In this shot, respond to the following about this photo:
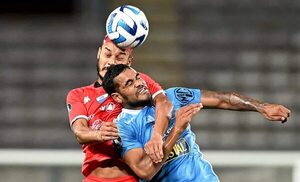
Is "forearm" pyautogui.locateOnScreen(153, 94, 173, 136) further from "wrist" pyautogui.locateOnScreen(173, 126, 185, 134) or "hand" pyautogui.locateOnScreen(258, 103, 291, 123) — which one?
"hand" pyautogui.locateOnScreen(258, 103, 291, 123)

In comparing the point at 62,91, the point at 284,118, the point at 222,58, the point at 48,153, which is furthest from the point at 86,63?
the point at 284,118

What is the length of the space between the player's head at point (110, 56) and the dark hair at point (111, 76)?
197 mm

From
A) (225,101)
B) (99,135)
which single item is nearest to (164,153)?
(99,135)

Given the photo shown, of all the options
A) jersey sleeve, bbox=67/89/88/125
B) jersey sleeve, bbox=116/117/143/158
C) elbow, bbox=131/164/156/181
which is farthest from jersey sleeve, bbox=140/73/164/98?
elbow, bbox=131/164/156/181

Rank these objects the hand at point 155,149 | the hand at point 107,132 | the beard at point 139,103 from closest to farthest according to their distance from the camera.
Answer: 1. the hand at point 155,149
2. the hand at point 107,132
3. the beard at point 139,103

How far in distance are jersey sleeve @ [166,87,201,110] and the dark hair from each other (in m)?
0.33

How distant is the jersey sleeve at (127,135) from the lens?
5246 millimetres

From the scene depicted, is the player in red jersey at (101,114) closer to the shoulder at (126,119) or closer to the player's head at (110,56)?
the player's head at (110,56)

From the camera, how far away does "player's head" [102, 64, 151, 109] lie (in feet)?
17.2

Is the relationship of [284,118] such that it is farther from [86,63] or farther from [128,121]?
[86,63]

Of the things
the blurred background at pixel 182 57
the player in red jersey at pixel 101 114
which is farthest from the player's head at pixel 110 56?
the blurred background at pixel 182 57

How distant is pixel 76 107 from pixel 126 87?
0.41 metres

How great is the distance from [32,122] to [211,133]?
1.65 meters

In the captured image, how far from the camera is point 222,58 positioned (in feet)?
32.7
